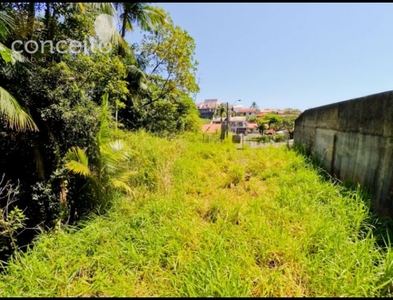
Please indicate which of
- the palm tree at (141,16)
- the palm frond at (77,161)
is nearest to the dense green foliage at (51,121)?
the palm frond at (77,161)

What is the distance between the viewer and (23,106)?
3.93 metres

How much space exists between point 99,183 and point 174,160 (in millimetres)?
2129

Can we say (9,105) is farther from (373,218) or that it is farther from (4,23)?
(373,218)

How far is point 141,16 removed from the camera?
1015cm

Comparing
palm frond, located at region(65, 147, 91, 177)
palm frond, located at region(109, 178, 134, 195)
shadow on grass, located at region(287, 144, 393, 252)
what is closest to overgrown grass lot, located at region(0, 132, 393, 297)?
shadow on grass, located at region(287, 144, 393, 252)

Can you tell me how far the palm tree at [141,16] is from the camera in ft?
32.3

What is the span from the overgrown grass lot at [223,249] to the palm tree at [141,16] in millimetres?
9207

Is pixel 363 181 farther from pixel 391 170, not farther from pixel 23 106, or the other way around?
pixel 23 106

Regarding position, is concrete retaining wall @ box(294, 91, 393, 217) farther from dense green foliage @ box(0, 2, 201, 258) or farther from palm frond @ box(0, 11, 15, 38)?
palm frond @ box(0, 11, 15, 38)

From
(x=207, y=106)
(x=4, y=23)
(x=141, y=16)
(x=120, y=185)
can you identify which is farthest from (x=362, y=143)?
(x=207, y=106)

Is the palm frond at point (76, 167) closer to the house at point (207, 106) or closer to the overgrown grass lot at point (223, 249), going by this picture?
the overgrown grass lot at point (223, 249)

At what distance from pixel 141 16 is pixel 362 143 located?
10.8m

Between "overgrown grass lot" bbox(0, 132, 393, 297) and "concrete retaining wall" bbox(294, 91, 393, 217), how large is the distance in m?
0.28

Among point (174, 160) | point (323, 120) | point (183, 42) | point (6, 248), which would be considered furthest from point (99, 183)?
point (183, 42)
